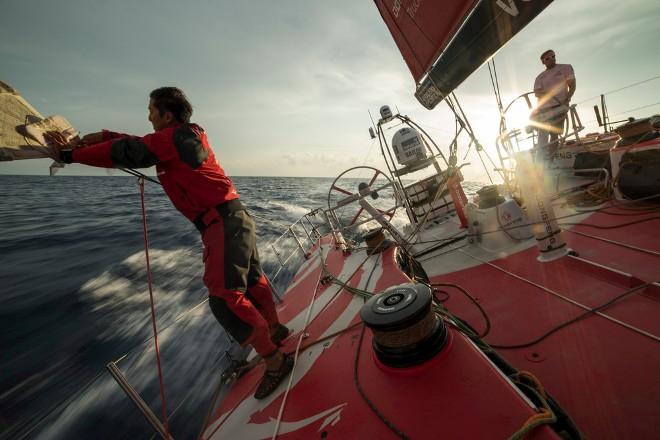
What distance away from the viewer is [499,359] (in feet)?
3.82

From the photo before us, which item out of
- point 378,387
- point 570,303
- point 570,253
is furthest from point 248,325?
point 570,253

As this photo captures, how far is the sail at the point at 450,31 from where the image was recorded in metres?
1.30

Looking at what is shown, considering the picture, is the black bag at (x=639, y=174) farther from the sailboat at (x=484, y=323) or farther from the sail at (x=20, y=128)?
the sail at (x=20, y=128)

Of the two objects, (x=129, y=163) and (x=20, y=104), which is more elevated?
(x=20, y=104)

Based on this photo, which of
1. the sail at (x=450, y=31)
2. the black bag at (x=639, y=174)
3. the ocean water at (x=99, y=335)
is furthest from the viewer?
the ocean water at (x=99, y=335)

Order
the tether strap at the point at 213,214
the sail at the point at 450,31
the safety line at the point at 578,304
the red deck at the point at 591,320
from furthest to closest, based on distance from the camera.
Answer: the tether strap at the point at 213,214, the safety line at the point at 578,304, the sail at the point at 450,31, the red deck at the point at 591,320

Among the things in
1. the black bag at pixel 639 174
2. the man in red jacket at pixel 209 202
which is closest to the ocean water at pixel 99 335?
the man in red jacket at pixel 209 202

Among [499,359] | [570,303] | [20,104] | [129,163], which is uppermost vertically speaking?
[20,104]

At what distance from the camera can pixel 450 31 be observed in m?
1.61

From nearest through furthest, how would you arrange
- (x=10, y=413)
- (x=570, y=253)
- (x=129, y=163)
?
(x=129, y=163), (x=570, y=253), (x=10, y=413)

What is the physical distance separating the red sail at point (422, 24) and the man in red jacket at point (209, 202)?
5.43 feet

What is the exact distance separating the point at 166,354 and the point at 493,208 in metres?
4.92

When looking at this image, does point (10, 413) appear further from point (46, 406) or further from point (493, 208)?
point (493, 208)

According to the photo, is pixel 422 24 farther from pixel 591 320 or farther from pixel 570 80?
pixel 570 80
